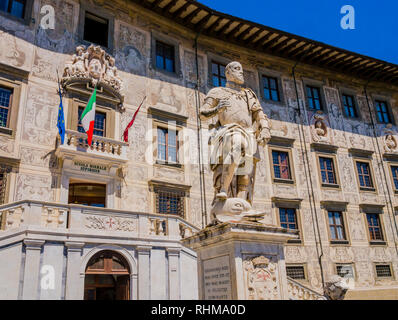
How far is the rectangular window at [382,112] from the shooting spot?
82.9 ft

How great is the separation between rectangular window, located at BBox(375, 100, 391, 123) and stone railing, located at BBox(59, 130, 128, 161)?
18.4 metres

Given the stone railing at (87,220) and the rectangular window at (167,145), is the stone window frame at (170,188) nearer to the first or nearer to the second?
the rectangular window at (167,145)

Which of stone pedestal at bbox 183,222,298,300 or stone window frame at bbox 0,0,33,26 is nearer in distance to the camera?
stone pedestal at bbox 183,222,298,300

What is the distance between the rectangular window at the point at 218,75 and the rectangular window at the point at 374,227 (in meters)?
11.5

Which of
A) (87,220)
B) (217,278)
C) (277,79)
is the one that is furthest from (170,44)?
(217,278)

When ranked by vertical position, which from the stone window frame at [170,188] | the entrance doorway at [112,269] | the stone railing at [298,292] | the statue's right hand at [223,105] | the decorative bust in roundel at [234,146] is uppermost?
the stone window frame at [170,188]

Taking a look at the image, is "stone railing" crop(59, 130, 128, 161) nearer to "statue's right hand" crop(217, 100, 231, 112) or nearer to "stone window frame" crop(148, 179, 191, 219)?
"stone window frame" crop(148, 179, 191, 219)

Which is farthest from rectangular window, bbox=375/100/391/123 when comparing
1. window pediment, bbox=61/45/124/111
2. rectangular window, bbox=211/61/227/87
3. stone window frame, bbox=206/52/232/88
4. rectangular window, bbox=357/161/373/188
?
window pediment, bbox=61/45/124/111

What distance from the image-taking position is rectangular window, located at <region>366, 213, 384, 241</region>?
21625 millimetres

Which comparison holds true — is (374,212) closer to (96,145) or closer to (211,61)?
(211,61)

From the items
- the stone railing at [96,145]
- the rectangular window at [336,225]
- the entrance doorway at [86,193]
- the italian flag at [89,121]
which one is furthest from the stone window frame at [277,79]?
the italian flag at [89,121]

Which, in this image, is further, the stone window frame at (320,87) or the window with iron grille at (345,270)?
the stone window frame at (320,87)

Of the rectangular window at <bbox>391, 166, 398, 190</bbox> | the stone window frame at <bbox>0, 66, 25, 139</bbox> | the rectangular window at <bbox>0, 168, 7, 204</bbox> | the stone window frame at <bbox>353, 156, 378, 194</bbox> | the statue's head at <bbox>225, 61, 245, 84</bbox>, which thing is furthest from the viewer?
the rectangular window at <bbox>391, 166, 398, 190</bbox>
